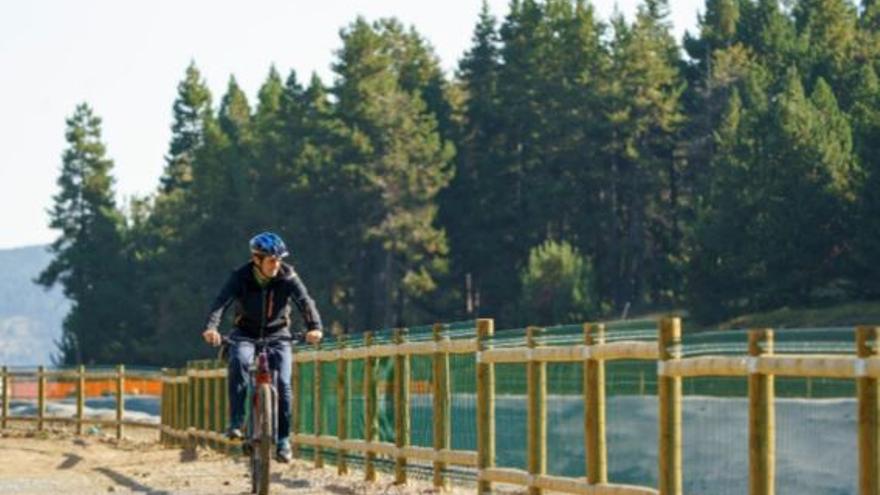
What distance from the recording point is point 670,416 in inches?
620

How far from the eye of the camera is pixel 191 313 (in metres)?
148

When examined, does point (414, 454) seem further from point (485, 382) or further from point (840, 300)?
point (840, 300)

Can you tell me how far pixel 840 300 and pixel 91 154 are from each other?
95.5 m

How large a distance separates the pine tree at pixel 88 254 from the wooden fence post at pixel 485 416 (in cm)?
14724

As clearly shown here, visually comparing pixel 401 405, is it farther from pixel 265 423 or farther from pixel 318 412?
pixel 265 423

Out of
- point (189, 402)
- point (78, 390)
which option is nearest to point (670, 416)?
point (189, 402)

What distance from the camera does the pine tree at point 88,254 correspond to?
6742 inches

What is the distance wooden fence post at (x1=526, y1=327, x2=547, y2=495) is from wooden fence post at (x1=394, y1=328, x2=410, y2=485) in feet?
13.5

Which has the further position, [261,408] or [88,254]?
[88,254]

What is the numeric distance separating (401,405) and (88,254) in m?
160

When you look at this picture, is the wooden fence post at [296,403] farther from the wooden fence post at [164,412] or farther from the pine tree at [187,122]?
the pine tree at [187,122]

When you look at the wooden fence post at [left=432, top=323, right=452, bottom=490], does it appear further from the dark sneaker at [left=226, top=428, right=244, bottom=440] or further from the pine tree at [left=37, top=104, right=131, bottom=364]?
the pine tree at [left=37, top=104, right=131, bottom=364]

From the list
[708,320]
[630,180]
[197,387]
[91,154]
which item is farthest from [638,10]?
[197,387]

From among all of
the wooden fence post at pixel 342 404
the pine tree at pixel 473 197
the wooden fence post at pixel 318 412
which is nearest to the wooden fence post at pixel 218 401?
the wooden fence post at pixel 318 412
